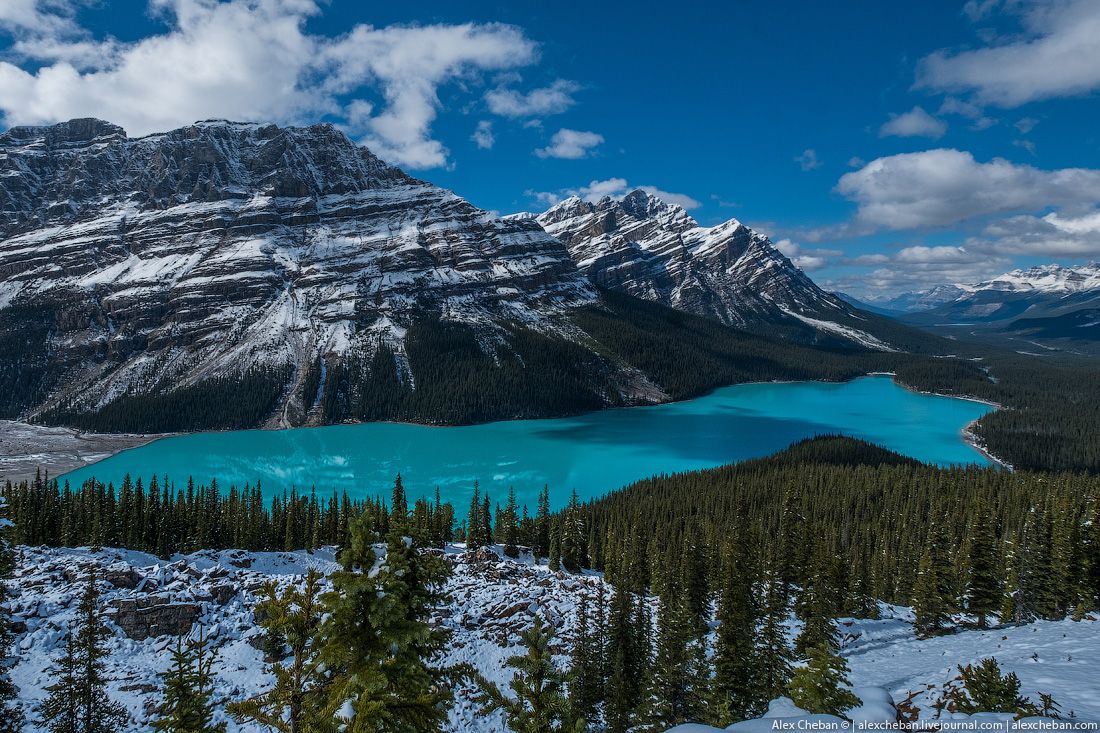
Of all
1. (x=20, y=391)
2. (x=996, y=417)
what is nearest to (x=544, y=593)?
(x=996, y=417)

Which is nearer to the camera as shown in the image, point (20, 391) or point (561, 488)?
point (561, 488)

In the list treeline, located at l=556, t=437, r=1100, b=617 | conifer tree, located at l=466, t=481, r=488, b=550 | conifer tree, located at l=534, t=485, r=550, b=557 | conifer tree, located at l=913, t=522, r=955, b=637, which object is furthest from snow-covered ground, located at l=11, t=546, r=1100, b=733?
conifer tree, located at l=534, t=485, r=550, b=557

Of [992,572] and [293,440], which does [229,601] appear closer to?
[992,572]

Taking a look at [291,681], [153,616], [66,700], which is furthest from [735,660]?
[153,616]

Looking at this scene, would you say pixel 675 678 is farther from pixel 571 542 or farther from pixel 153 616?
pixel 153 616

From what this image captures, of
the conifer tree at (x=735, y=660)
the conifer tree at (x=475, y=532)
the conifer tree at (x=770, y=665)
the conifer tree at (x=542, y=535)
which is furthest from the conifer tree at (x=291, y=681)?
the conifer tree at (x=542, y=535)
